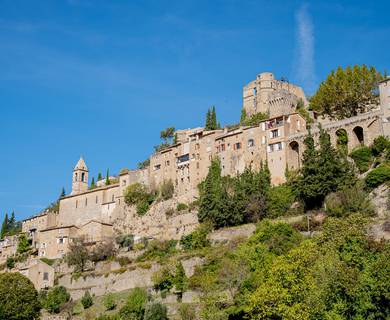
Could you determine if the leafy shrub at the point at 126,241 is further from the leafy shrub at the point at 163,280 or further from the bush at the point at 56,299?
the leafy shrub at the point at 163,280

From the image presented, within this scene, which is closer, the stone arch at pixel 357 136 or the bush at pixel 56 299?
the bush at pixel 56 299

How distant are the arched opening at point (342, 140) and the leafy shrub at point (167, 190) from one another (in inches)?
841

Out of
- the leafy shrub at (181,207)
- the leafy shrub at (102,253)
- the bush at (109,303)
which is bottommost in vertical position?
the bush at (109,303)

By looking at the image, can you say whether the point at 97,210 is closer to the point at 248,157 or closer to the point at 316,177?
the point at 248,157

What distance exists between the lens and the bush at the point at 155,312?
151ft

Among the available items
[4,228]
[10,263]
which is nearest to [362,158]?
[10,263]

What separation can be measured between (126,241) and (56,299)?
13126 mm

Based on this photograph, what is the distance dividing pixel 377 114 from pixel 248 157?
1490 centimetres

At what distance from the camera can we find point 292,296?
3703cm

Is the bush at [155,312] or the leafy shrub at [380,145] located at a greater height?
the leafy shrub at [380,145]

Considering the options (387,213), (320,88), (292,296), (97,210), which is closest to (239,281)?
(292,296)

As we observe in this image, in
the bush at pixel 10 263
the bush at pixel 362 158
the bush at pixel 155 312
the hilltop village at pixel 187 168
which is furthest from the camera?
the bush at pixel 10 263

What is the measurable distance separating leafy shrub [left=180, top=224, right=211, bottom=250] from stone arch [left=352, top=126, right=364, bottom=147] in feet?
52.1

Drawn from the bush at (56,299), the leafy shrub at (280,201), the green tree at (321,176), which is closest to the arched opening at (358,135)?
the green tree at (321,176)
